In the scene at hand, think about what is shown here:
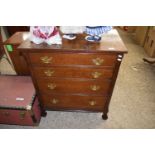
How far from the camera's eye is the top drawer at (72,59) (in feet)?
3.89

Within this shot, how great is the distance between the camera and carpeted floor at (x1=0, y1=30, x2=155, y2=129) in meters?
1.76

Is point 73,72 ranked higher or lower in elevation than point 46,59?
lower

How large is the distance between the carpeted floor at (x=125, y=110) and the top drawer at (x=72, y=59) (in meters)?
0.86

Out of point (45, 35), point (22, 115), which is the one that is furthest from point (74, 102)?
point (45, 35)

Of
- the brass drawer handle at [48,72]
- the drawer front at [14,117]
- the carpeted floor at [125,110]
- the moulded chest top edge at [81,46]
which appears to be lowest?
the carpeted floor at [125,110]

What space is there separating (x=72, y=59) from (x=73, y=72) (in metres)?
0.15

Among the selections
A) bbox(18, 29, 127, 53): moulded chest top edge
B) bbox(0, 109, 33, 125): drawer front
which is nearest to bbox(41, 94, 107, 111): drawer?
bbox(0, 109, 33, 125): drawer front

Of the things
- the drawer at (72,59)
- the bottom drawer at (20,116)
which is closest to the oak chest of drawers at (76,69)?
the drawer at (72,59)

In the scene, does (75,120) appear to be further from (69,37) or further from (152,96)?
(152,96)

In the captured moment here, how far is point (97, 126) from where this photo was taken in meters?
1.74

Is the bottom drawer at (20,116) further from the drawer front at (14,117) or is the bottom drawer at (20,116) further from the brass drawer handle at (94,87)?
the brass drawer handle at (94,87)

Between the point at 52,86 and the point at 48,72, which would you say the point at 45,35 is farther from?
the point at 52,86

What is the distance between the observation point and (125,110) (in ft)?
6.32

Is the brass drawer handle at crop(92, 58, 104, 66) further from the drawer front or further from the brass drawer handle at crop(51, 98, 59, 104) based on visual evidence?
the drawer front
